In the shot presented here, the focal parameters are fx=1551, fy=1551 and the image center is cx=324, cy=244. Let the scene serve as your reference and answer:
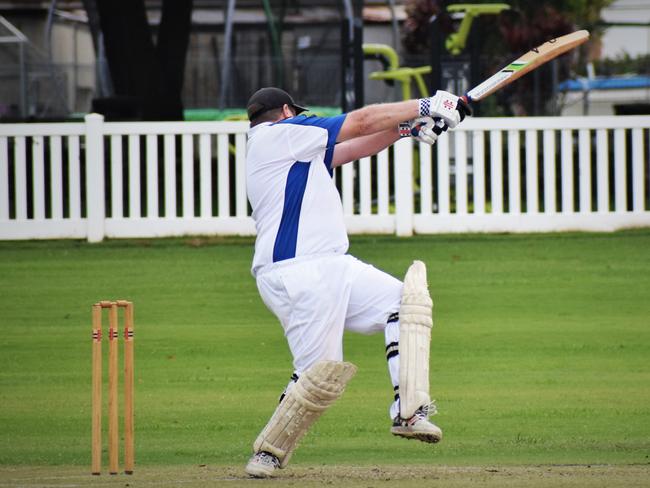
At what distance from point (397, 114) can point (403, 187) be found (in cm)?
985

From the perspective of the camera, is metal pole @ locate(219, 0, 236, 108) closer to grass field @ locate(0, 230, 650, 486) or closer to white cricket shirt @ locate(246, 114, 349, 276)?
grass field @ locate(0, 230, 650, 486)

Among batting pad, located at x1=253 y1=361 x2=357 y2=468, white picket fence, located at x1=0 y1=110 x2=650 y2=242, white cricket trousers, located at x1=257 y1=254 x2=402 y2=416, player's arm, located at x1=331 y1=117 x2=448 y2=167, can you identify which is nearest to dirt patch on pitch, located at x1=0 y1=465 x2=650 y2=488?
batting pad, located at x1=253 y1=361 x2=357 y2=468

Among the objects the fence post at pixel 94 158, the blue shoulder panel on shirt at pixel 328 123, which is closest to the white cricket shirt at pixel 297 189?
the blue shoulder panel on shirt at pixel 328 123

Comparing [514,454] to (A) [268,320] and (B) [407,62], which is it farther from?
(B) [407,62]

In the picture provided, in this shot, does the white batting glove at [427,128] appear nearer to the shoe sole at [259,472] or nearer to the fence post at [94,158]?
the shoe sole at [259,472]

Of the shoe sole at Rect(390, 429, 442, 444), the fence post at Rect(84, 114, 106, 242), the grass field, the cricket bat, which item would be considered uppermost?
the cricket bat

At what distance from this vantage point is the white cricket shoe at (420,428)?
7.10 meters

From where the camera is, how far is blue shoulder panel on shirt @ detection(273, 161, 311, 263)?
7.39 metres

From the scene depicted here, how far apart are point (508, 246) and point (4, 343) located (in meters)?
6.41

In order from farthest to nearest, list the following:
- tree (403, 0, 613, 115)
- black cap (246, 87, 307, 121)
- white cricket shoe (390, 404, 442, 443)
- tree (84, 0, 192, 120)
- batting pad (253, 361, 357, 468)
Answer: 1. tree (403, 0, 613, 115)
2. tree (84, 0, 192, 120)
3. black cap (246, 87, 307, 121)
4. batting pad (253, 361, 357, 468)
5. white cricket shoe (390, 404, 442, 443)

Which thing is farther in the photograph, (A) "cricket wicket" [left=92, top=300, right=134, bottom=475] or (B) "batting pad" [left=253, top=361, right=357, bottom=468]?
(B) "batting pad" [left=253, top=361, right=357, bottom=468]

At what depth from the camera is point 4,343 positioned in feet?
39.2

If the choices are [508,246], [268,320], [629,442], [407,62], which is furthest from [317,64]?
[629,442]

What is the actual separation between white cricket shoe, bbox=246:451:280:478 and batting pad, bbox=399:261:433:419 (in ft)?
2.25
